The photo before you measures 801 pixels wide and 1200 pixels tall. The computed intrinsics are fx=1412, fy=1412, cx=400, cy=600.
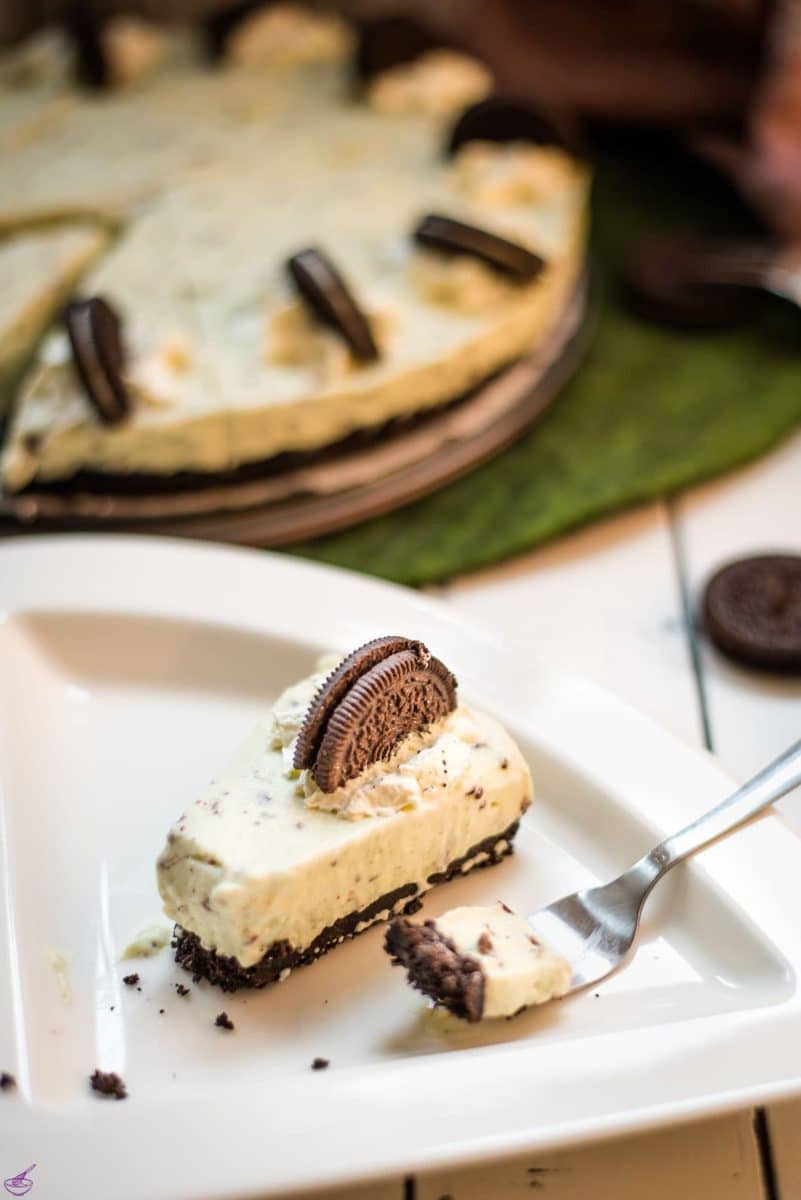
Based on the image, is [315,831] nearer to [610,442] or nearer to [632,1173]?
[632,1173]

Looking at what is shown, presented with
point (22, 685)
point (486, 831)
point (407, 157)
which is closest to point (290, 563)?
point (22, 685)

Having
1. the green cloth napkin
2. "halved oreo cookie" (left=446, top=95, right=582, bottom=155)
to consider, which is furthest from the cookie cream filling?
"halved oreo cookie" (left=446, top=95, right=582, bottom=155)

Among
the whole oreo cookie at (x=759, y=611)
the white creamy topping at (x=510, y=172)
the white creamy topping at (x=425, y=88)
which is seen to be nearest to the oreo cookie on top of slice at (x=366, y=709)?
the whole oreo cookie at (x=759, y=611)

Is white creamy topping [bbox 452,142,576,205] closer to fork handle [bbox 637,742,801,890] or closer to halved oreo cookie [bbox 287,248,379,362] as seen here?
halved oreo cookie [bbox 287,248,379,362]

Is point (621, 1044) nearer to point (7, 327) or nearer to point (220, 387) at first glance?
point (220, 387)

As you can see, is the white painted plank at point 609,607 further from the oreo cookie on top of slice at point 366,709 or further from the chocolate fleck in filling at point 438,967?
the chocolate fleck in filling at point 438,967

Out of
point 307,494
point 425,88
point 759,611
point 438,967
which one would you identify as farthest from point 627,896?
point 425,88
